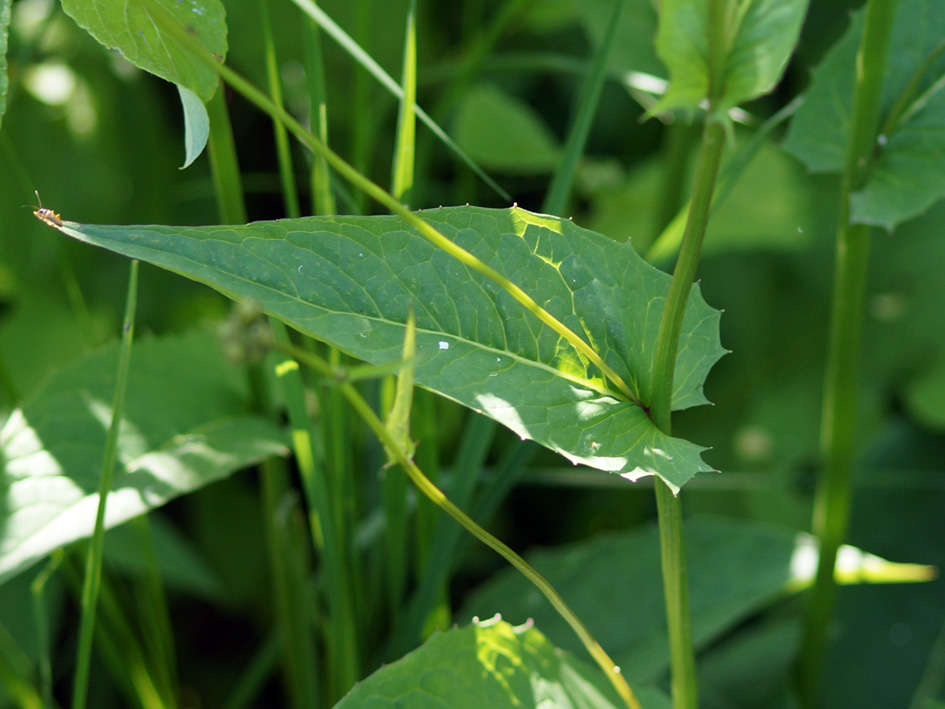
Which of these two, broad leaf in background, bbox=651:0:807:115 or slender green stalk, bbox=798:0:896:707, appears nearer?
broad leaf in background, bbox=651:0:807:115

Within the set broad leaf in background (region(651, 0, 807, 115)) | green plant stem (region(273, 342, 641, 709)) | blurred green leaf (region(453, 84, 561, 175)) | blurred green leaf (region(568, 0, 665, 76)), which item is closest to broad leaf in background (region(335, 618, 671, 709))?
green plant stem (region(273, 342, 641, 709))

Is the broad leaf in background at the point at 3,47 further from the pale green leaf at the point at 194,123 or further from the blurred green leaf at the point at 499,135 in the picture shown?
the blurred green leaf at the point at 499,135

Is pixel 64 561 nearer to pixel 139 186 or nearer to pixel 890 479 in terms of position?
pixel 139 186

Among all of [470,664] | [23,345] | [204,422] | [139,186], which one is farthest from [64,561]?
[139,186]

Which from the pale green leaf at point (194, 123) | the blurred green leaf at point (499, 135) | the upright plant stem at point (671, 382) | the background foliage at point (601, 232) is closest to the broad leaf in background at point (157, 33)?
the pale green leaf at point (194, 123)

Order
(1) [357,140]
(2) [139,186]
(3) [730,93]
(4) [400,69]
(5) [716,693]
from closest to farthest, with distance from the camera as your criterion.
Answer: (3) [730,93] → (1) [357,140] → (5) [716,693] → (2) [139,186] → (4) [400,69]

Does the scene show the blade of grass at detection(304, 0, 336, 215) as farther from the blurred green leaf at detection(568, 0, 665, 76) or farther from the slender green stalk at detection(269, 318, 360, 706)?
the blurred green leaf at detection(568, 0, 665, 76)
